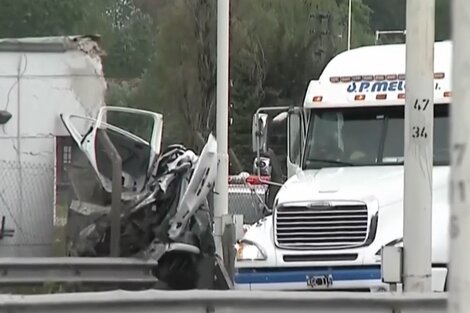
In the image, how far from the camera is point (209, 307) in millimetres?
6012

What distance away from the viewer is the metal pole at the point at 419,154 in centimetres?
734

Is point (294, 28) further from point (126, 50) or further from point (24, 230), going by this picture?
point (24, 230)

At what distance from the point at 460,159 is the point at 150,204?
384 inches

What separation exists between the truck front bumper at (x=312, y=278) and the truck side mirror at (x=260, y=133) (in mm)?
2169

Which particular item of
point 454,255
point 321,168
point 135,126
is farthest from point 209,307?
point 135,126

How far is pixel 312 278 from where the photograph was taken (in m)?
9.52

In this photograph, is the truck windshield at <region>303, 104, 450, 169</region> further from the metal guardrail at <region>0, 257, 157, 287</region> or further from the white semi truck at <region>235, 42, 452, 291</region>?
the metal guardrail at <region>0, 257, 157, 287</region>

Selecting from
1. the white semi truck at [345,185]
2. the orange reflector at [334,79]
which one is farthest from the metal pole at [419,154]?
the orange reflector at [334,79]

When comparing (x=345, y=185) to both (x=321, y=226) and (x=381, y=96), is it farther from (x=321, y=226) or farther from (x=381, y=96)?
(x=381, y=96)

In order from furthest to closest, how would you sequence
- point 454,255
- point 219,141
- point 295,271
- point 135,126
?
point 135,126 < point 219,141 < point 295,271 < point 454,255

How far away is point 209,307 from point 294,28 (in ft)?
133

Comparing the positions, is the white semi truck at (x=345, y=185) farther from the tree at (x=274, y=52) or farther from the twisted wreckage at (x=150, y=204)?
the tree at (x=274, y=52)

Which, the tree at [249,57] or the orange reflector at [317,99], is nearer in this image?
the orange reflector at [317,99]

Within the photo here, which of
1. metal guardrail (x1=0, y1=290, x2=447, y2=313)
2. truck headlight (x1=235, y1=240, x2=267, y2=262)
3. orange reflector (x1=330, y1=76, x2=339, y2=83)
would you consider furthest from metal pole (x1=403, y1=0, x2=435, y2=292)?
orange reflector (x1=330, y1=76, x2=339, y2=83)
